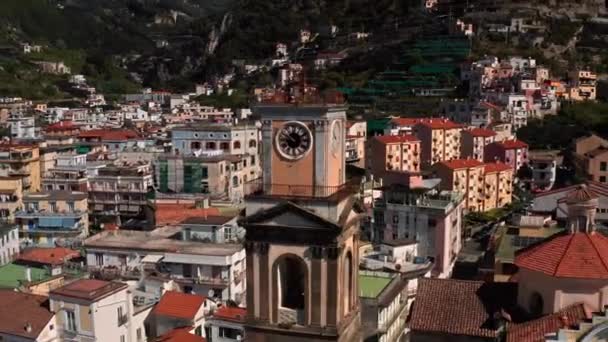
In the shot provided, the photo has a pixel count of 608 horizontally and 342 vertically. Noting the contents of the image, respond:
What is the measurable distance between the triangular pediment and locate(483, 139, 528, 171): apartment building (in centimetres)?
5203

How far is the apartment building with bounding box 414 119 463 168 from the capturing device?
2571 inches

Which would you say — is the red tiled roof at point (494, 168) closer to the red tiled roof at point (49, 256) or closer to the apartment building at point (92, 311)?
the red tiled roof at point (49, 256)

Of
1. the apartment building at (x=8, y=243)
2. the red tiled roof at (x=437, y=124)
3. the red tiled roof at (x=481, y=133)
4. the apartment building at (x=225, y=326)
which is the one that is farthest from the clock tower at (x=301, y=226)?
the red tiled roof at (x=481, y=133)

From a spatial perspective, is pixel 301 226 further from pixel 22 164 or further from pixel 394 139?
pixel 394 139

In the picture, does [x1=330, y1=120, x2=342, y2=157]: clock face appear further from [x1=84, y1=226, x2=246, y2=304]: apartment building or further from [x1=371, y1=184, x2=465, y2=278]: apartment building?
[x1=371, y1=184, x2=465, y2=278]: apartment building

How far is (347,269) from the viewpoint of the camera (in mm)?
14906

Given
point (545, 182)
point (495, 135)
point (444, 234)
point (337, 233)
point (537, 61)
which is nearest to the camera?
point (337, 233)

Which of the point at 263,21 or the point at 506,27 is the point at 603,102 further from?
the point at 263,21

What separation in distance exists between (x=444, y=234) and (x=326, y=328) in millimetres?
26019

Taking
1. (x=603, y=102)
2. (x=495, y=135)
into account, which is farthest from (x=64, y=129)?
(x=603, y=102)

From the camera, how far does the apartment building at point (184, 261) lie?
28.0m

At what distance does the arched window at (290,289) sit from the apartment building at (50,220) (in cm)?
2967

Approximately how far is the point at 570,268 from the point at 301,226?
8352 millimetres

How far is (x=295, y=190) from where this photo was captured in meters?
14.3
